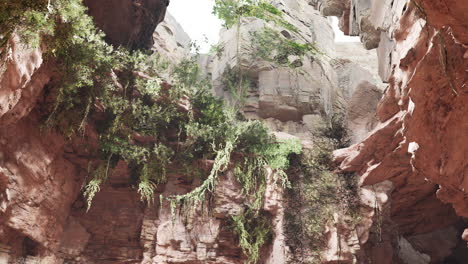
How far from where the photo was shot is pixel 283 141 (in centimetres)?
1095

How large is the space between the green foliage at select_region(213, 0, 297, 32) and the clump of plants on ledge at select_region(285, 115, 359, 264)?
616 cm

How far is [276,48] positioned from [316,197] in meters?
7.13

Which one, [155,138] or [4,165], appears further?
[155,138]

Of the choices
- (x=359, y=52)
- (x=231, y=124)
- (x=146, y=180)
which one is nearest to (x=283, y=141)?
(x=231, y=124)

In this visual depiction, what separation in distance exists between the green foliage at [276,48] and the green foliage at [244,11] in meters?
0.66

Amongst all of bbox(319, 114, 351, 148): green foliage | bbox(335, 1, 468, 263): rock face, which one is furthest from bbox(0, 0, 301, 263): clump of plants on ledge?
bbox(335, 1, 468, 263): rock face

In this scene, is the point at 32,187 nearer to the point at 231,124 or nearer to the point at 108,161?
the point at 108,161

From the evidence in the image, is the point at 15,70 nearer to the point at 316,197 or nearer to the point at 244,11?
the point at 316,197

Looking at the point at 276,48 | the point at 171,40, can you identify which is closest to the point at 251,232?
the point at 276,48

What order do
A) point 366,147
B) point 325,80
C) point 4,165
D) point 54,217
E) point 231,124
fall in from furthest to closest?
point 325,80 → point 231,124 → point 366,147 → point 54,217 → point 4,165

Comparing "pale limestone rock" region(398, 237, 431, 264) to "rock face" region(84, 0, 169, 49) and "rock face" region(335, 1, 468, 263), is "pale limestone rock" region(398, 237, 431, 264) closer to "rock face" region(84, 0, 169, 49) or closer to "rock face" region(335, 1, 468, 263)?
"rock face" region(335, 1, 468, 263)

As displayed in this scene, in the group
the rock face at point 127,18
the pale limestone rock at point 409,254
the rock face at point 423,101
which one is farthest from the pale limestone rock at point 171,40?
the pale limestone rock at point 409,254

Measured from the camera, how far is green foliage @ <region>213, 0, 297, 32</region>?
1534cm

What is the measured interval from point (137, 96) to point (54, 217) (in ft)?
11.6
